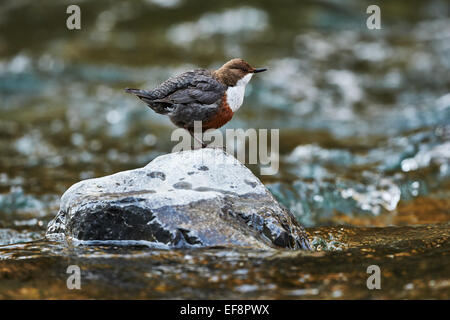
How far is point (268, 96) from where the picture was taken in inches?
483

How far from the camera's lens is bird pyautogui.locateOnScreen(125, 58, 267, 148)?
525 cm

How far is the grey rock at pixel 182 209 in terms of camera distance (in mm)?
4465

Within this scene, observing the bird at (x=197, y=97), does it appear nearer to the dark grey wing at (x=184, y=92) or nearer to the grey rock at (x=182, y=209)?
the dark grey wing at (x=184, y=92)

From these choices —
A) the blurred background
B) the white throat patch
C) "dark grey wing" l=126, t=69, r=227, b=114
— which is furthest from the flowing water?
"dark grey wing" l=126, t=69, r=227, b=114

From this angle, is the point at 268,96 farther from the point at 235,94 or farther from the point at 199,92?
the point at 199,92

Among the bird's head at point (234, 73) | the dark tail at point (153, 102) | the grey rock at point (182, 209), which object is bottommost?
the grey rock at point (182, 209)

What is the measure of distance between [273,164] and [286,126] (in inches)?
80.3

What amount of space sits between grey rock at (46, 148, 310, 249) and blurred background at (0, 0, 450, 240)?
162 cm

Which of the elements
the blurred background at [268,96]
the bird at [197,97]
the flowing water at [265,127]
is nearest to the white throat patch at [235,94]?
the bird at [197,97]

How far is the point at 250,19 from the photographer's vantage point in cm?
1554

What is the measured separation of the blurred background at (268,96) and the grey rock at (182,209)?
63.6 inches

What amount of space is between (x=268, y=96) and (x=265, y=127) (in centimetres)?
156

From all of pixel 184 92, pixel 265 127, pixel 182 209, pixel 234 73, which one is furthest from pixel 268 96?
pixel 182 209

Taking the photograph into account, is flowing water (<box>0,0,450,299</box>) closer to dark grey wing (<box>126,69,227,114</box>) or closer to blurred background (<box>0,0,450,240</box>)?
blurred background (<box>0,0,450,240</box>)
